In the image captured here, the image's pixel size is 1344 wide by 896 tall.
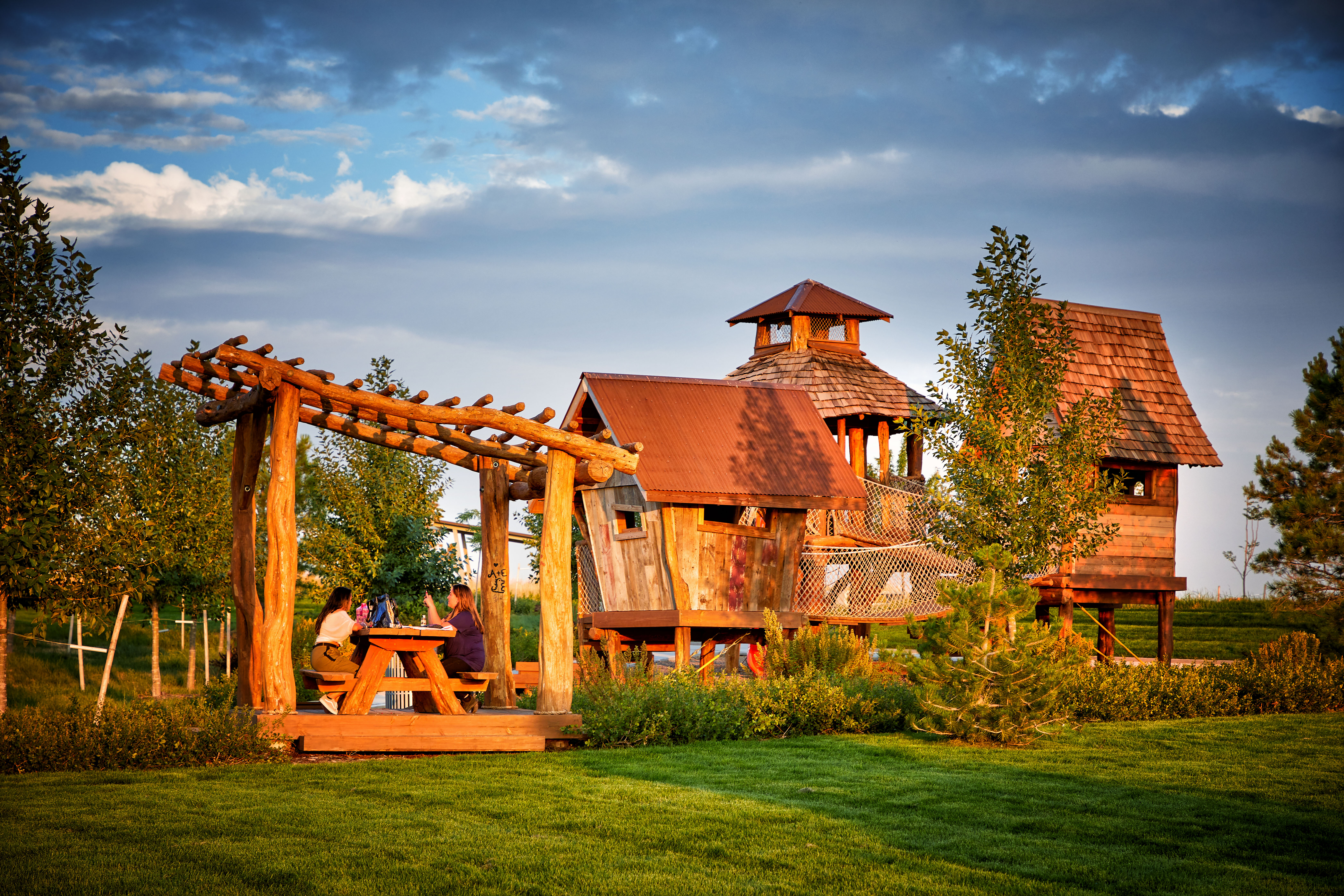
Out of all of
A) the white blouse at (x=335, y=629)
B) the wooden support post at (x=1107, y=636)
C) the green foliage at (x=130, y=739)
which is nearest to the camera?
the green foliage at (x=130, y=739)

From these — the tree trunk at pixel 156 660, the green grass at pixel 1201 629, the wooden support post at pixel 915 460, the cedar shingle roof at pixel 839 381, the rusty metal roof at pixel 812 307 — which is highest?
the rusty metal roof at pixel 812 307

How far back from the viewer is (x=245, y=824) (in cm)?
738

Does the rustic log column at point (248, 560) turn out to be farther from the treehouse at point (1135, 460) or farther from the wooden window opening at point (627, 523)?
the treehouse at point (1135, 460)

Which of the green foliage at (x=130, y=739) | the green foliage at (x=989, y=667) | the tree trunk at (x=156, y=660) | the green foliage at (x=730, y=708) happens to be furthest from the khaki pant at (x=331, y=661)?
Answer: the tree trunk at (x=156, y=660)

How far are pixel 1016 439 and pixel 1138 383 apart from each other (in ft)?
29.2

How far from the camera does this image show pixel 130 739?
9625mm

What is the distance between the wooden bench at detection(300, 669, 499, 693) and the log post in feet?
1.10

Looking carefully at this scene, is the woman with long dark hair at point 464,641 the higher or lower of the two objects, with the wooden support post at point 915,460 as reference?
lower

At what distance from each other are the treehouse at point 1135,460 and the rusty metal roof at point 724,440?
4.67 meters

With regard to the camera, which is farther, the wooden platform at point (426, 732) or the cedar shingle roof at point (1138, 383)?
the cedar shingle roof at point (1138, 383)

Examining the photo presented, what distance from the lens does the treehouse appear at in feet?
65.3

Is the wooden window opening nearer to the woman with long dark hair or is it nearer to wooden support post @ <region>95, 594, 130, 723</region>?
A: the woman with long dark hair

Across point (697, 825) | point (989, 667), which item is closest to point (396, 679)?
point (697, 825)

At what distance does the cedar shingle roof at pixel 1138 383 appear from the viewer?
20.3m
